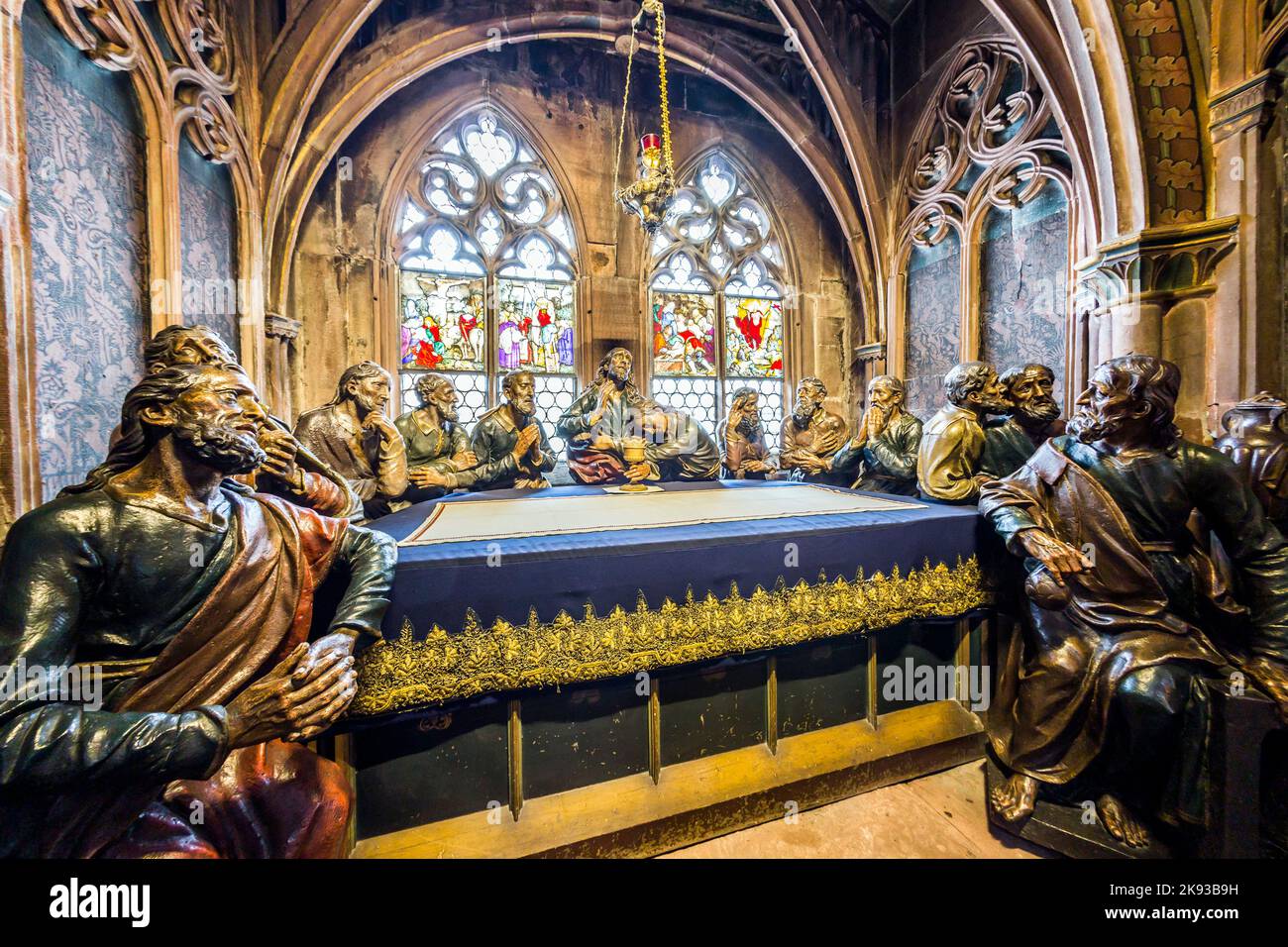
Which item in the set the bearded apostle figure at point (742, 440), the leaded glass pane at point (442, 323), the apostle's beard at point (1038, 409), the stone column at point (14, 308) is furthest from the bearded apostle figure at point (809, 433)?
the stone column at point (14, 308)

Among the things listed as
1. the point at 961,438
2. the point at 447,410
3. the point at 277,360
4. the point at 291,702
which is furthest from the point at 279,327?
the point at 961,438

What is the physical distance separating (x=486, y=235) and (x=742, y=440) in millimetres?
5010

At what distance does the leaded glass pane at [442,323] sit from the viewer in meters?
6.46

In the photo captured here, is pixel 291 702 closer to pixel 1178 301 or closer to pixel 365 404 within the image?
pixel 365 404

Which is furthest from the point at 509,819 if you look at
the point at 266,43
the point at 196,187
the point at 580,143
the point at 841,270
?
the point at 841,270

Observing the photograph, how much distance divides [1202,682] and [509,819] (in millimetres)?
2679

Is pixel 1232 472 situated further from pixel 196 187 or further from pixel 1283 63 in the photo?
pixel 196 187

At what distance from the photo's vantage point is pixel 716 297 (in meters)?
7.71

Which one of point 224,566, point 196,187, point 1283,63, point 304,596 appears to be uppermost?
point 1283,63

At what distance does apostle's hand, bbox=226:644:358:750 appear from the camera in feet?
3.52

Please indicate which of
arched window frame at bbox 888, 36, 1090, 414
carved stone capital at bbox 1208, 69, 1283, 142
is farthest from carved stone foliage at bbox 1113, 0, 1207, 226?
arched window frame at bbox 888, 36, 1090, 414

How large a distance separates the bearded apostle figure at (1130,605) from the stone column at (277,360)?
650 cm

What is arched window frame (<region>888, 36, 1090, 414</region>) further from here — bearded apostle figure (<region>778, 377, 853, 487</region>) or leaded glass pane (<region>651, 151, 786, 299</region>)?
bearded apostle figure (<region>778, 377, 853, 487</region>)

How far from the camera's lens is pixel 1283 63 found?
3283mm
